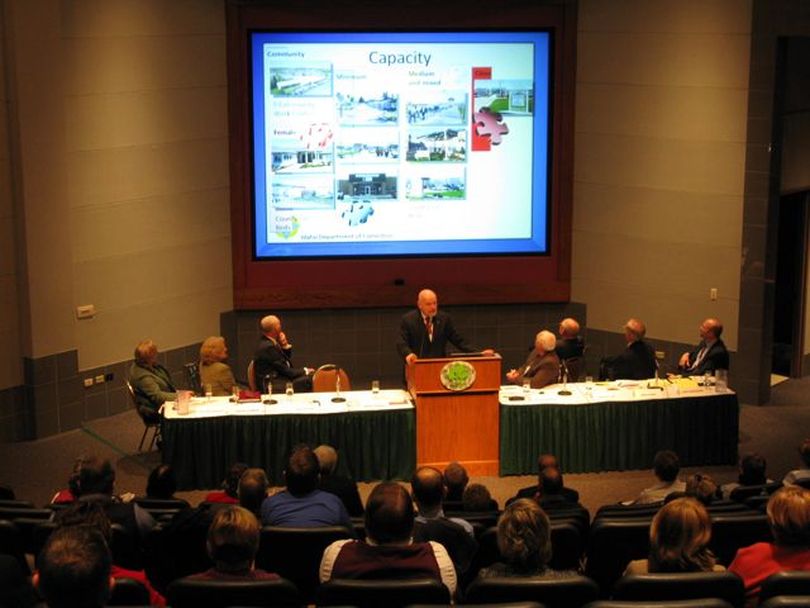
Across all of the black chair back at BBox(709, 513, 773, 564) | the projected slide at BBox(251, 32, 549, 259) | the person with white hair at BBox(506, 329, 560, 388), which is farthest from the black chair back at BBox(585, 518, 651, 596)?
the projected slide at BBox(251, 32, 549, 259)

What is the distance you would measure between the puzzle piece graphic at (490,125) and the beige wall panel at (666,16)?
1218mm

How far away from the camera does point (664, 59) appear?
40.5 ft

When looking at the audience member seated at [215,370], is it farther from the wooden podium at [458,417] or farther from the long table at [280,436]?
the wooden podium at [458,417]

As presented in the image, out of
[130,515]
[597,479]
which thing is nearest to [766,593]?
[130,515]

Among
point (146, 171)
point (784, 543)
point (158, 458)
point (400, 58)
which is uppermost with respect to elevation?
point (400, 58)

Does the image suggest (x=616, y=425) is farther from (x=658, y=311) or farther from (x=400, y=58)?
(x=400, y=58)

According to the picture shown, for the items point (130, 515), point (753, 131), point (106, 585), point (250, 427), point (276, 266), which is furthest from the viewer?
point (276, 266)

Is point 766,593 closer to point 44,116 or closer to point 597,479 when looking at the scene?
point 597,479

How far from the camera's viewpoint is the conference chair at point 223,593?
481 centimetres

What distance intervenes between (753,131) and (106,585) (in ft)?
30.7

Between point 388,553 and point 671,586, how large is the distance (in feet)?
3.63

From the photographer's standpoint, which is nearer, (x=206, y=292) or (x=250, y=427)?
(x=250, y=427)

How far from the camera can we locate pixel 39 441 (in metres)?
11.1

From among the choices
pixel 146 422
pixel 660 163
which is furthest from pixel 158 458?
pixel 660 163
